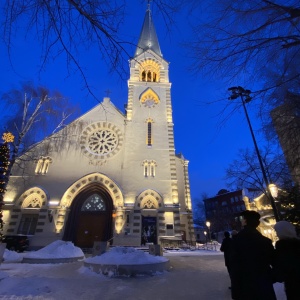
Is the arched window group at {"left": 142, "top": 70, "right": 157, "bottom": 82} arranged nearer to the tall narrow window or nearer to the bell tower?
the bell tower

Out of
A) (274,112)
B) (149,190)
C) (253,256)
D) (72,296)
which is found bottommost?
(72,296)

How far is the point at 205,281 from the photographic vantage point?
7.07 metres

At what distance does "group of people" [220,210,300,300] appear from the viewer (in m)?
2.62

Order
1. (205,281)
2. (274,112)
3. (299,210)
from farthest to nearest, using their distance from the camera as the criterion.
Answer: (299,210), (205,281), (274,112)

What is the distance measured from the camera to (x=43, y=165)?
2184cm

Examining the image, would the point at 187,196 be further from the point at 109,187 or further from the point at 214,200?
the point at 214,200

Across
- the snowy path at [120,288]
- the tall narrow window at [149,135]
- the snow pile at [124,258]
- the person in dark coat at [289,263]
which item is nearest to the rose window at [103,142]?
the tall narrow window at [149,135]

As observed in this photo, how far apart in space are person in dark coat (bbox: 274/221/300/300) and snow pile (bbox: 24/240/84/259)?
1263 centimetres

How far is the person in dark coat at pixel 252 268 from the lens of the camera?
2598mm

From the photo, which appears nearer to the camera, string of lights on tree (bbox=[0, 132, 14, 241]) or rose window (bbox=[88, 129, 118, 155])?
string of lights on tree (bbox=[0, 132, 14, 241])

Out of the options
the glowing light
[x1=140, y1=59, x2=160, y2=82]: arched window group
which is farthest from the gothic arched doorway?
[x1=140, y1=59, x2=160, y2=82]: arched window group

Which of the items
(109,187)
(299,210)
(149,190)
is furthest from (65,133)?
(299,210)

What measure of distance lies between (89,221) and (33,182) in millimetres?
7178

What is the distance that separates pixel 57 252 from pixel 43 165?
39.9 ft
